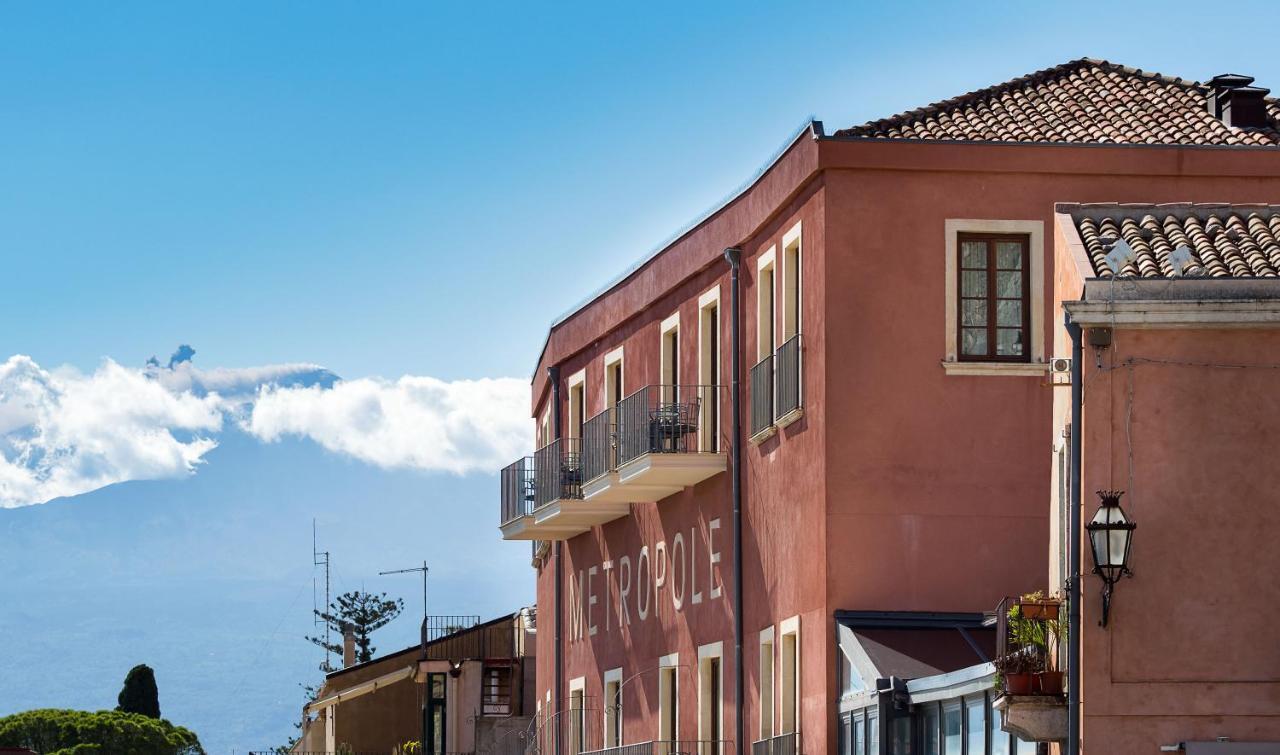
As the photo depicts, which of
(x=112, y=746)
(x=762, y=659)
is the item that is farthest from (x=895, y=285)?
(x=112, y=746)

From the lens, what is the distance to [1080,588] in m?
18.1

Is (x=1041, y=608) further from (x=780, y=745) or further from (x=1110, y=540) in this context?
(x=780, y=745)

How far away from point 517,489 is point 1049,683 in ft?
68.9

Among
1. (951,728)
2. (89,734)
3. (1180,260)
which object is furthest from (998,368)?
(89,734)

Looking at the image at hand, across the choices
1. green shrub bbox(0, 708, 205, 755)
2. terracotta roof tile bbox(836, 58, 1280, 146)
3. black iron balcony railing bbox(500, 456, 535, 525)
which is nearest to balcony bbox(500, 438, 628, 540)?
black iron balcony railing bbox(500, 456, 535, 525)

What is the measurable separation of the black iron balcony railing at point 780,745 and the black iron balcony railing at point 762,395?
12.1 feet

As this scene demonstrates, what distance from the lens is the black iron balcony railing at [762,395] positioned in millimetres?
27906

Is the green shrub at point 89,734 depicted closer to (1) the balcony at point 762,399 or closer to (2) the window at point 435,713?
(2) the window at point 435,713

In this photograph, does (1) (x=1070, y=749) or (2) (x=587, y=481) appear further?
(2) (x=587, y=481)

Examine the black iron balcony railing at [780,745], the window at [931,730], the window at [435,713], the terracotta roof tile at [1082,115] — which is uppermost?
the terracotta roof tile at [1082,115]

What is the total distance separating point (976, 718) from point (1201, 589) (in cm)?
332

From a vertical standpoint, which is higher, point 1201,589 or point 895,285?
point 895,285

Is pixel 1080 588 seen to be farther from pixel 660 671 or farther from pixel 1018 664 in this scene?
pixel 660 671


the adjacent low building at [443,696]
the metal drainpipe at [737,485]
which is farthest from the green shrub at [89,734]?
the metal drainpipe at [737,485]
